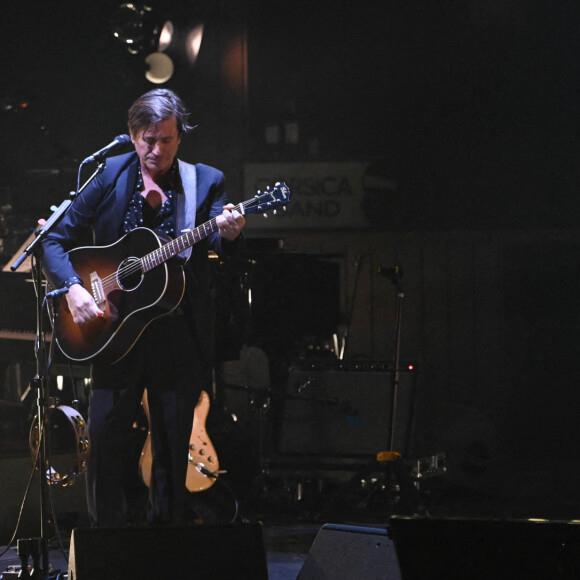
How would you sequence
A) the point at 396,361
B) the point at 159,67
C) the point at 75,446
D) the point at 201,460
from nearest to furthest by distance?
the point at 75,446 < the point at 201,460 < the point at 396,361 < the point at 159,67

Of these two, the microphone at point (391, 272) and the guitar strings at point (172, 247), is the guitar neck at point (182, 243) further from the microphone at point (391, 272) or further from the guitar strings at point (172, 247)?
the microphone at point (391, 272)

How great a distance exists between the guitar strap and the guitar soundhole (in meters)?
0.18

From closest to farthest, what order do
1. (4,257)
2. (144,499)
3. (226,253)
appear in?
(226,253) → (144,499) → (4,257)

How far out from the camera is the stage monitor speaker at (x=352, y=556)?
2521mm

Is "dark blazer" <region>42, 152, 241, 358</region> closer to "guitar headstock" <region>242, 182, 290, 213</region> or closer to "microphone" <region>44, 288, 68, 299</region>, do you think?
"microphone" <region>44, 288, 68, 299</region>

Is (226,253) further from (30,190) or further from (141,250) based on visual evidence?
(30,190)

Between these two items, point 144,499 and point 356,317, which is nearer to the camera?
point 144,499

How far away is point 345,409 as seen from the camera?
587 centimetres

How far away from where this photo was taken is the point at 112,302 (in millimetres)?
3629

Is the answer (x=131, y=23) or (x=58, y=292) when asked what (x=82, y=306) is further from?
(x=131, y=23)

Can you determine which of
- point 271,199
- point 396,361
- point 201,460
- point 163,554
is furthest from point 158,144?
point 396,361

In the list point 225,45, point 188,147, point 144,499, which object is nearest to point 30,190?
point 188,147

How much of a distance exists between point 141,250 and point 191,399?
0.61m

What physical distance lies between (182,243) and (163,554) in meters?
1.40
